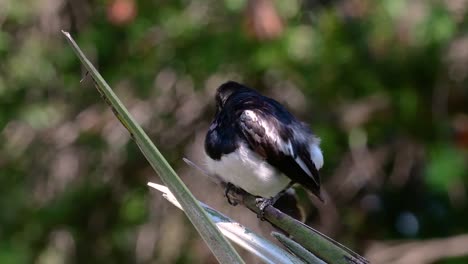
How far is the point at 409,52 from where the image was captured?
178 inches

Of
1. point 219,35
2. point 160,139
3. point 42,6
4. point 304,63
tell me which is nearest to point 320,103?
point 304,63

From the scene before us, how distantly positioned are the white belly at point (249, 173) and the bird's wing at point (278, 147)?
2cm

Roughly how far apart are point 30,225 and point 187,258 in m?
0.84

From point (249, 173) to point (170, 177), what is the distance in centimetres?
119

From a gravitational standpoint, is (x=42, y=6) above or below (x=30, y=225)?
above

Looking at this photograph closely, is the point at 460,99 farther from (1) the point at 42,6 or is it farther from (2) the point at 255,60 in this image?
(1) the point at 42,6

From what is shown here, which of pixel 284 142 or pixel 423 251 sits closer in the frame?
pixel 284 142

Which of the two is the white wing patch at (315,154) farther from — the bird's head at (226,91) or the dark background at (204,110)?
the dark background at (204,110)

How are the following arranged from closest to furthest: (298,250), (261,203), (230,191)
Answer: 1. (298,250)
2. (261,203)
3. (230,191)

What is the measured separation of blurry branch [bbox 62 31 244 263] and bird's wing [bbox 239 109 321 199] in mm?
1136

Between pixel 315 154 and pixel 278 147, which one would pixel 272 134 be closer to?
pixel 278 147

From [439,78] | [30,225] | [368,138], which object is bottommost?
[30,225]

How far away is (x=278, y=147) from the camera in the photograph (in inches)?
101

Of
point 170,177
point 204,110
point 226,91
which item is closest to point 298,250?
point 170,177
